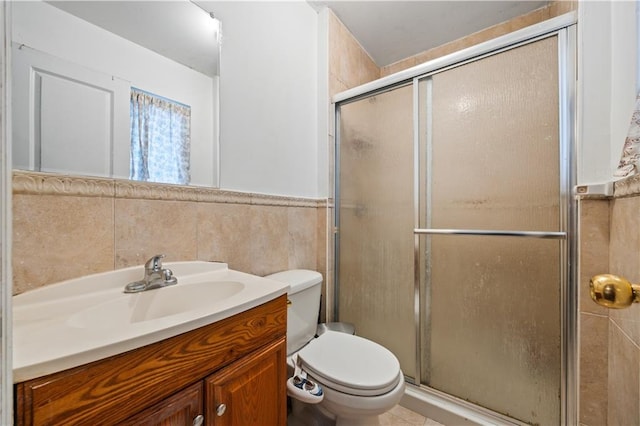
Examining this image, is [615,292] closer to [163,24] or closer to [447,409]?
[447,409]

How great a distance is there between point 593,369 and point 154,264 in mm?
1620

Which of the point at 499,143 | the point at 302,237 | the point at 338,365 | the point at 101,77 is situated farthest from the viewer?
the point at 302,237

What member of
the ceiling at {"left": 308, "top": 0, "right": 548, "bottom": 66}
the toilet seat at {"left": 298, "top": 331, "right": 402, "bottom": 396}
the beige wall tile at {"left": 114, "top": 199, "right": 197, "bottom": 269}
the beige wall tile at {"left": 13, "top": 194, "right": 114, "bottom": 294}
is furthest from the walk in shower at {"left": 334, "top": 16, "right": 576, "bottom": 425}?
the beige wall tile at {"left": 13, "top": 194, "right": 114, "bottom": 294}

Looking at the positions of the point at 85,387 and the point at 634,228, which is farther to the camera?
the point at 634,228

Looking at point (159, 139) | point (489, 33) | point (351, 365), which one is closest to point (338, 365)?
point (351, 365)

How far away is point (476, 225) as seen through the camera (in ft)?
4.25

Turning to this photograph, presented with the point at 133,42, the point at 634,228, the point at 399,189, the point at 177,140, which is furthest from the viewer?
the point at 399,189

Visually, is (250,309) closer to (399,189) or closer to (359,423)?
(359,423)

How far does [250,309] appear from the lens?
2.41 ft

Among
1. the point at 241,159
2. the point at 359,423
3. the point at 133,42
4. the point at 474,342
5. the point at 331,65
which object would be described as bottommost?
the point at 359,423

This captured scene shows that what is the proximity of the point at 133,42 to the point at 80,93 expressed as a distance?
27cm

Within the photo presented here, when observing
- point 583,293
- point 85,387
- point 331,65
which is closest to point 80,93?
point 85,387

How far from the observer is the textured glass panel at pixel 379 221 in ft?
4.91

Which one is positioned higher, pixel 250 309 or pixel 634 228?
pixel 634 228
